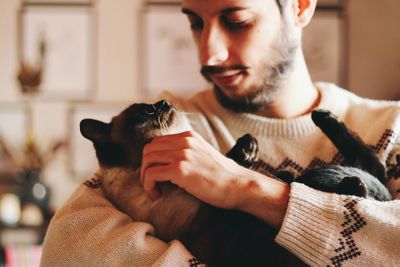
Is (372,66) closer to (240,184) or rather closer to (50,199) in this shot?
(50,199)

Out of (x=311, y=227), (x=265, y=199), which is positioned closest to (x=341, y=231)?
(x=311, y=227)

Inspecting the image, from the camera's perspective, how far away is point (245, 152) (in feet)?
3.71

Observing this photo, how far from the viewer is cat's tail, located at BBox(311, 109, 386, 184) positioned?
1.17m

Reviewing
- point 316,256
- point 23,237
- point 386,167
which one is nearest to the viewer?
point 316,256

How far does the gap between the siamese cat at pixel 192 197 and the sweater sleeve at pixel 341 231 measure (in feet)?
0.31

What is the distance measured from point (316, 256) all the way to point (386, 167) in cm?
42

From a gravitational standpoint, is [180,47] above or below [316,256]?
above

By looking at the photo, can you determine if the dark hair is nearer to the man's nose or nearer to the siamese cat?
the man's nose

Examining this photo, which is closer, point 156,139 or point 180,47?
point 156,139

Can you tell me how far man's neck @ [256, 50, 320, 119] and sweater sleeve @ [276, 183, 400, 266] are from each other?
438 millimetres

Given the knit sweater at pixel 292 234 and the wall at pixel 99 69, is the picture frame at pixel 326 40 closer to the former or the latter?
the wall at pixel 99 69

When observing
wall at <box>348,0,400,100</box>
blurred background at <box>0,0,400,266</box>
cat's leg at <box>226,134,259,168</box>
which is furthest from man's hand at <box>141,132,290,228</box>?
wall at <box>348,0,400,100</box>

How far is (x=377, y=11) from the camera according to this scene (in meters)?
3.08

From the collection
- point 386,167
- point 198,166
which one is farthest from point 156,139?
point 386,167
